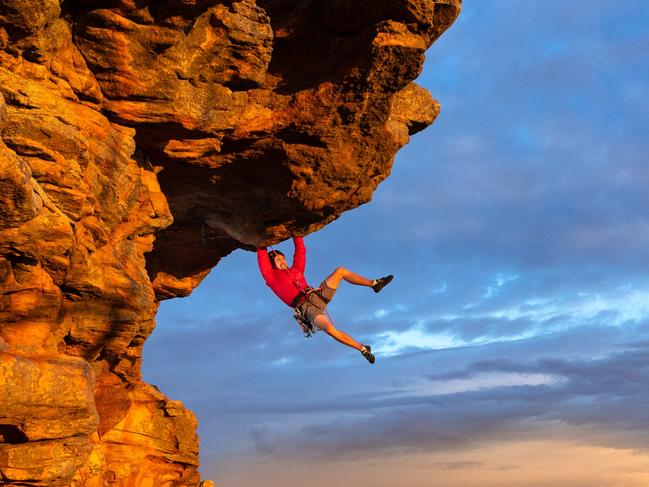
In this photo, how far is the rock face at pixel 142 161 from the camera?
14797 mm

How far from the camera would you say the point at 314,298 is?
2245 cm

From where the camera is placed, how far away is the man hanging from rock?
22.2 metres

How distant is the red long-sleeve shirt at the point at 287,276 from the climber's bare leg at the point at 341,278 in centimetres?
67

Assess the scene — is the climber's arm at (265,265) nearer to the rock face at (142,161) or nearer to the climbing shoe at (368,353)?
the rock face at (142,161)

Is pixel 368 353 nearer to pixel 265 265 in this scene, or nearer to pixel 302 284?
pixel 302 284

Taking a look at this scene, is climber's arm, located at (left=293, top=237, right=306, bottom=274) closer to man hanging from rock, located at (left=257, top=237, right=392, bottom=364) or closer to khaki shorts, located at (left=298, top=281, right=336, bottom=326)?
man hanging from rock, located at (left=257, top=237, right=392, bottom=364)

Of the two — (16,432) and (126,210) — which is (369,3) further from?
(16,432)

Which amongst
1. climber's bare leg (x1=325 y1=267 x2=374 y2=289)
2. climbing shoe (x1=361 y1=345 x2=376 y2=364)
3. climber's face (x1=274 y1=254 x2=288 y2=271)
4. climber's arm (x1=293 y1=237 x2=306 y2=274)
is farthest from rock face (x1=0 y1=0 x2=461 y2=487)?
climbing shoe (x1=361 y1=345 x2=376 y2=364)

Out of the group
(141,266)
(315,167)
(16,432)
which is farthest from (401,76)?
(16,432)

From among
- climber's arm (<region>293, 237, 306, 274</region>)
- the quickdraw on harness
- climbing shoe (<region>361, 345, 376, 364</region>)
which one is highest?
climber's arm (<region>293, 237, 306, 274</region>)

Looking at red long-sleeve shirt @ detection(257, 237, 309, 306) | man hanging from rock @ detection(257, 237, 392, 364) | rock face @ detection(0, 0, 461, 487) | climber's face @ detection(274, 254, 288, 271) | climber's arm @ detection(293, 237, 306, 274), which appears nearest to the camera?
rock face @ detection(0, 0, 461, 487)

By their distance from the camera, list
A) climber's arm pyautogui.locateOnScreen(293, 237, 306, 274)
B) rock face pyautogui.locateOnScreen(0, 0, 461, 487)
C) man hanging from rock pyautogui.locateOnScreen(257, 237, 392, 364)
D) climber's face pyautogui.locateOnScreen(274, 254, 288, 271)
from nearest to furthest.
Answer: rock face pyautogui.locateOnScreen(0, 0, 461, 487) → man hanging from rock pyautogui.locateOnScreen(257, 237, 392, 364) → climber's face pyautogui.locateOnScreen(274, 254, 288, 271) → climber's arm pyautogui.locateOnScreen(293, 237, 306, 274)

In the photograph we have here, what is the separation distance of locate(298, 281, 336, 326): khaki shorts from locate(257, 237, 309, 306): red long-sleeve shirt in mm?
360

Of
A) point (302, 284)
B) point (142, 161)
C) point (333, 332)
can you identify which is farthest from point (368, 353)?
point (142, 161)
